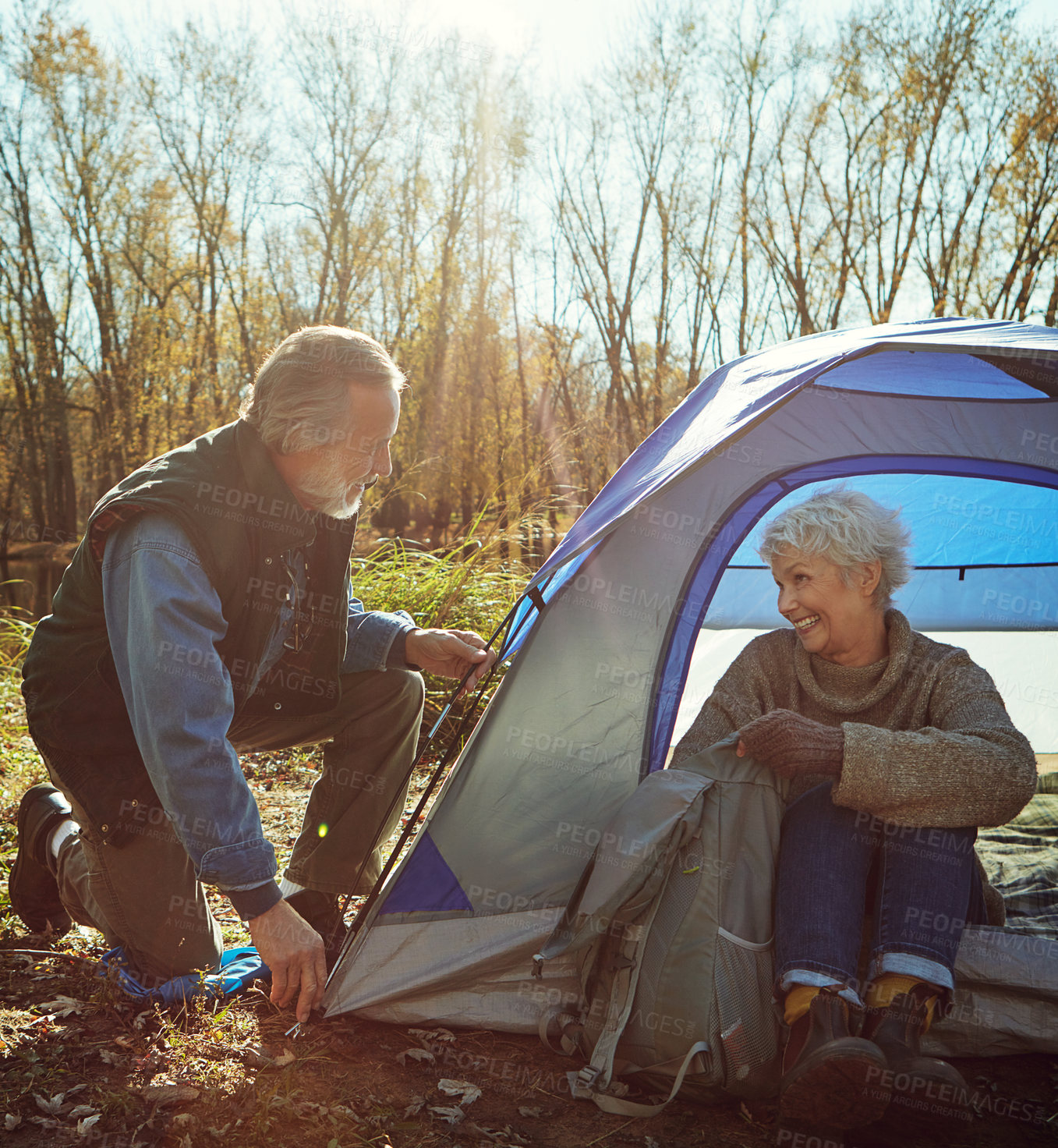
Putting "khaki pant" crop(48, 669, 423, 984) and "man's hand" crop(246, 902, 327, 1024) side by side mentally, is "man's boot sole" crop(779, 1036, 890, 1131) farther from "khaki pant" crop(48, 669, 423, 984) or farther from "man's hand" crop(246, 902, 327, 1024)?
"khaki pant" crop(48, 669, 423, 984)

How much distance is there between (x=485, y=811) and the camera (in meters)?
2.14

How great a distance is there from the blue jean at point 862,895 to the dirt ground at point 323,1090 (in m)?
0.27

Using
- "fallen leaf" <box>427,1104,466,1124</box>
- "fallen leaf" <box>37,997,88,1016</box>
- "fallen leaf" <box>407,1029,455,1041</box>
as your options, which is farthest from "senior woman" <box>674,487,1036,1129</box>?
"fallen leaf" <box>37,997,88,1016</box>

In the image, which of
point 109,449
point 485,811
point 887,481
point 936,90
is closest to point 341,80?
point 109,449

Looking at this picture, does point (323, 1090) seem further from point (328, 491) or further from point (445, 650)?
point (328, 491)

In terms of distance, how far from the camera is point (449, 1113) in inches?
63.8

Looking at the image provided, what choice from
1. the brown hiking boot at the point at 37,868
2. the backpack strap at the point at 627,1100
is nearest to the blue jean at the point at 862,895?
the backpack strap at the point at 627,1100

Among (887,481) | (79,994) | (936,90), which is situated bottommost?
(79,994)

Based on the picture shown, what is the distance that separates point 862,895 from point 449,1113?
0.92 m

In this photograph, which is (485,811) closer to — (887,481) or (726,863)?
(726,863)

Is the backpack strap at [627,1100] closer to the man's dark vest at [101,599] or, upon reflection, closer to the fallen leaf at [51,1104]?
the fallen leaf at [51,1104]

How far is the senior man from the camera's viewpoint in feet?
5.40

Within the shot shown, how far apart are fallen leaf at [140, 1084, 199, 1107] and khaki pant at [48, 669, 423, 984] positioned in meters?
0.36

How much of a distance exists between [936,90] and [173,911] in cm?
941
